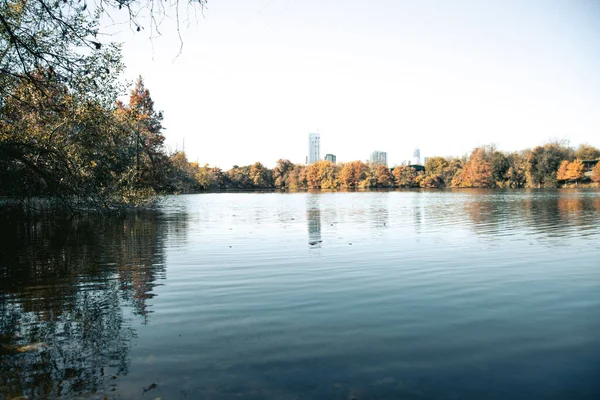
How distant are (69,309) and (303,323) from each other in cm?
460

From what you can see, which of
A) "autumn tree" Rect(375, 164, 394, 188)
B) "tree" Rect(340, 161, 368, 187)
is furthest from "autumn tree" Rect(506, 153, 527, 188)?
"tree" Rect(340, 161, 368, 187)

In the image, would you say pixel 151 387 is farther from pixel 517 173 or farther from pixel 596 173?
pixel 596 173

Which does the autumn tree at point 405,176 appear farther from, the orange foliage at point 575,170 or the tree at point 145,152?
the tree at point 145,152

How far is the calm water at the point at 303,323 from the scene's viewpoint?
17.4ft

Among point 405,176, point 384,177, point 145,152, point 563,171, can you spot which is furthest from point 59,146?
point 384,177

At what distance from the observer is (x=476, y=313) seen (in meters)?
8.19

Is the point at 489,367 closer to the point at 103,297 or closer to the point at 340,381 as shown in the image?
the point at 340,381

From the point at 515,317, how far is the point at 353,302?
2944 millimetres

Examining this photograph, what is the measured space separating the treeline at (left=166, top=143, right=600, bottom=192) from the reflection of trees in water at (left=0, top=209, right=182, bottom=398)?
7248 centimetres

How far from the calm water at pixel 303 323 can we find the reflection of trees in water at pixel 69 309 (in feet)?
0.12

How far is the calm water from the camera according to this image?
5.31m

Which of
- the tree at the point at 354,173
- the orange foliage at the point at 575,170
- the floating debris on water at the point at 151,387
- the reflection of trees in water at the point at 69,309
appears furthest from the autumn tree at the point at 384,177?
the floating debris on water at the point at 151,387

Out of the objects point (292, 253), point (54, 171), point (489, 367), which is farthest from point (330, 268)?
point (54, 171)

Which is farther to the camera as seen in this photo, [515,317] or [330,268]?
[330,268]
